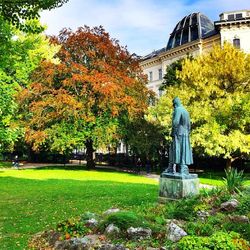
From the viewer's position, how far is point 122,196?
48.1 feet

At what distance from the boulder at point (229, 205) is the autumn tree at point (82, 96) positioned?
70.0ft

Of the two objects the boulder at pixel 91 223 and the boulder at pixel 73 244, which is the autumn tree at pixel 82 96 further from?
the boulder at pixel 73 244

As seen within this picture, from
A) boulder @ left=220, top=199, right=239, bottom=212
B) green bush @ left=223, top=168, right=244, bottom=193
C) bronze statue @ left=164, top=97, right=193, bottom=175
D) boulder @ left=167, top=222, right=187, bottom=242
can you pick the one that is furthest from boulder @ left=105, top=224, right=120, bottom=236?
green bush @ left=223, top=168, right=244, bottom=193

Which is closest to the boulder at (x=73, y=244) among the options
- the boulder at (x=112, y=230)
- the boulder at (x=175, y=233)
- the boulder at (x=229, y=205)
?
the boulder at (x=112, y=230)

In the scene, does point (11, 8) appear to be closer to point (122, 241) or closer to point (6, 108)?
point (122, 241)

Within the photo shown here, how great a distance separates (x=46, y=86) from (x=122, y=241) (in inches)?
1040

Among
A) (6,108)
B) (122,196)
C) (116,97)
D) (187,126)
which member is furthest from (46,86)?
(187,126)

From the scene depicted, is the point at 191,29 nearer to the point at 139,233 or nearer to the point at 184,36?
the point at 184,36

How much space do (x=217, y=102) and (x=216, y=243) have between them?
20.9 metres

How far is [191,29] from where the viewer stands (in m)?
49.6

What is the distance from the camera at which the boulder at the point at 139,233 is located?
24.0ft

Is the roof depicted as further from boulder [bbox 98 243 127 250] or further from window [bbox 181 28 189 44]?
boulder [bbox 98 243 127 250]

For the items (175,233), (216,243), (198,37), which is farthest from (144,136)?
(216,243)

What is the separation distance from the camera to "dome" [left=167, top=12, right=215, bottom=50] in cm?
4850
